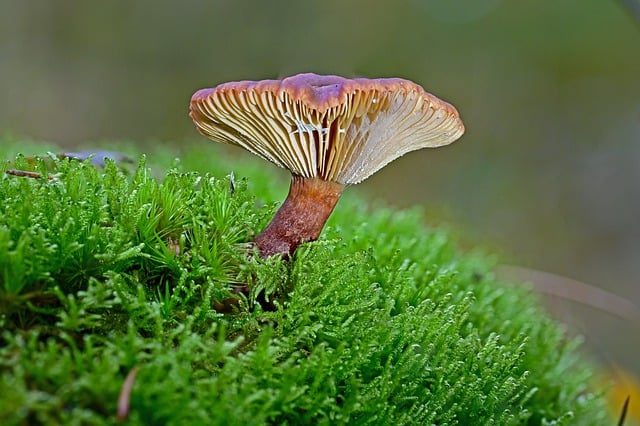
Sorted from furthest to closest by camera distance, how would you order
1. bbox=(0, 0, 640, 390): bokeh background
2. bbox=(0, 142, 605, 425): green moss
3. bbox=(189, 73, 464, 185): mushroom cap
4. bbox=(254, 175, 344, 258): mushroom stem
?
bbox=(0, 0, 640, 390): bokeh background
bbox=(254, 175, 344, 258): mushroom stem
bbox=(189, 73, 464, 185): mushroom cap
bbox=(0, 142, 605, 425): green moss

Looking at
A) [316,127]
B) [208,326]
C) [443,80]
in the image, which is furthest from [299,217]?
[443,80]

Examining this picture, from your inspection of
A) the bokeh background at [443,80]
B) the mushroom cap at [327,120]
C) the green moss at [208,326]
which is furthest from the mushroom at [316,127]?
the bokeh background at [443,80]

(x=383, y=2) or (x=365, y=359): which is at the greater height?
(x=383, y=2)

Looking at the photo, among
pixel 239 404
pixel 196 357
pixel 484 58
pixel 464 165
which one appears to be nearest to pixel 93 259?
pixel 196 357

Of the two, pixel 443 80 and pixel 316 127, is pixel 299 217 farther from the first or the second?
pixel 443 80

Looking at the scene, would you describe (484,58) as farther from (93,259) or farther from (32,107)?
(93,259)

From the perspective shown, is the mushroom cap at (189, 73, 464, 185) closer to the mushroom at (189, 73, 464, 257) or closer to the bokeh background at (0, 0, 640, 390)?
the mushroom at (189, 73, 464, 257)

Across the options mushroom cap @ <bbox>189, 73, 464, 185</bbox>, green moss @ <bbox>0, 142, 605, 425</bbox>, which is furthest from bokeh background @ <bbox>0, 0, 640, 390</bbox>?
green moss @ <bbox>0, 142, 605, 425</bbox>

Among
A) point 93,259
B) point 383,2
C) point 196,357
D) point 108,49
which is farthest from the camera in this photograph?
point 383,2
